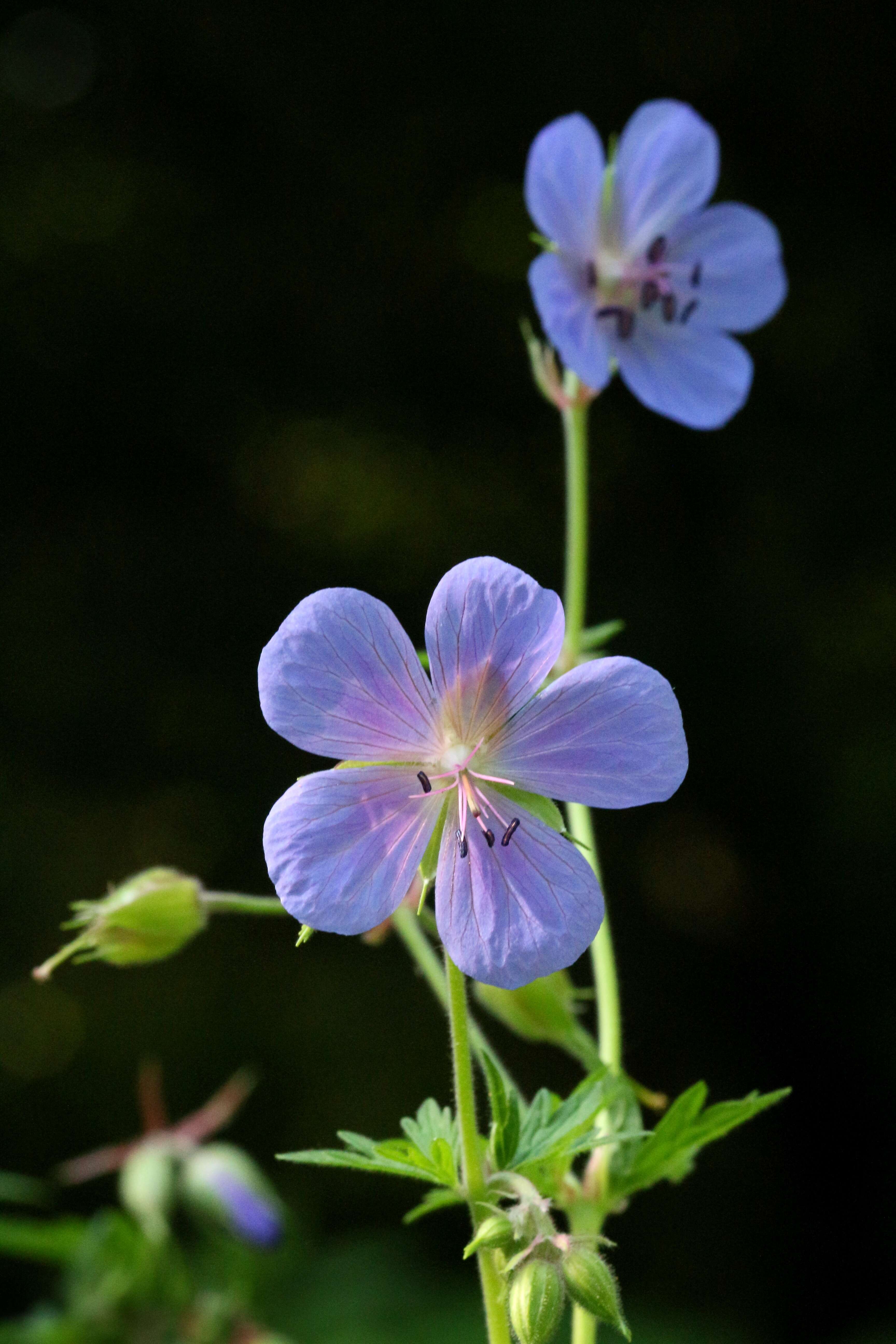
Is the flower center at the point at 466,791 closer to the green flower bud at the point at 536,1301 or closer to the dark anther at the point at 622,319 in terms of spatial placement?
the green flower bud at the point at 536,1301

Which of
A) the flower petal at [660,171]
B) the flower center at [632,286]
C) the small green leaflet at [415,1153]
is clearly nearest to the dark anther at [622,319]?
the flower center at [632,286]

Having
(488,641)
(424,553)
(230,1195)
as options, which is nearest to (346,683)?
(488,641)

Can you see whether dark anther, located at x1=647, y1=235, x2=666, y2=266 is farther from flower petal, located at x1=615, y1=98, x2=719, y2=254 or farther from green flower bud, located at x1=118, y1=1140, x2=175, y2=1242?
green flower bud, located at x1=118, y1=1140, x2=175, y2=1242

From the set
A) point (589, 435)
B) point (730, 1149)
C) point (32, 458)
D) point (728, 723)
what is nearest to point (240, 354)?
point (32, 458)

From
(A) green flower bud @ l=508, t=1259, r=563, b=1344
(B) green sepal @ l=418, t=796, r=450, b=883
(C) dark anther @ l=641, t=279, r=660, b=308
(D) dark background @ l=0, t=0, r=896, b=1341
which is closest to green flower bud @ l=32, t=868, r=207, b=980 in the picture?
(B) green sepal @ l=418, t=796, r=450, b=883

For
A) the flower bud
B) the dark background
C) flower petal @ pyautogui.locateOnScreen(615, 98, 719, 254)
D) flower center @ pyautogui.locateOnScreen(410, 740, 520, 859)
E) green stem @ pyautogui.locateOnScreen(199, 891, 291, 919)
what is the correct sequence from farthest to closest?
1. the dark background
2. the flower bud
3. flower petal @ pyautogui.locateOnScreen(615, 98, 719, 254)
4. green stem @ pyautogui.locateOnScreen(199, 891, 291, 919)
5. flower center @ pyautogui.locateOnScreen(410, 740, 520, 859)

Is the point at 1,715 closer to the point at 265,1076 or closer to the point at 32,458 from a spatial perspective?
the point at 32,458
